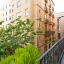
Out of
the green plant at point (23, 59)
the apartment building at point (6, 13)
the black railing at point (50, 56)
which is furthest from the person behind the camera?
the apartment building at point (6, 13)

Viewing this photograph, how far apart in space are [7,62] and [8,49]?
175 inches

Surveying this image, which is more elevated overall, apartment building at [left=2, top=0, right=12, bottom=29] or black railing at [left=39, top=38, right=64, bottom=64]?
apartment building at [left=2, top=0, right=12, bottom=29]

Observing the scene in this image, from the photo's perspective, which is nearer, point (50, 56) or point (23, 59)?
point (23, 59)

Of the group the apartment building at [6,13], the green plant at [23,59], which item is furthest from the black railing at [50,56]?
the apartment building at [6,13]

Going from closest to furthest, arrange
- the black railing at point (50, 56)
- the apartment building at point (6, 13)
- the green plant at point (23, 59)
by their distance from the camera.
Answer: the green plant at point (23, 59)
the black railing at point (50, 56)
the apartment building at point (6, 13)

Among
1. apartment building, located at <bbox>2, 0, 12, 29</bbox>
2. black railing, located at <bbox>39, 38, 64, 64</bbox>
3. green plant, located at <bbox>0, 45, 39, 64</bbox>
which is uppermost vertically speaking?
apartment building, located at <bbox>2, 0, 12, 29</bbox>

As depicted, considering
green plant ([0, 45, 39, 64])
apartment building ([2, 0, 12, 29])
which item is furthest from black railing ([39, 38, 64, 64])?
apartment building ([2, 0, 12, 29])

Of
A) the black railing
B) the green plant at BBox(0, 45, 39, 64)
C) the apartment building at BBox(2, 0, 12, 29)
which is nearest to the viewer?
the green plant at BBox(0, 45, 39, 64)

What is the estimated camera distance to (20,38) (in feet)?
20.3

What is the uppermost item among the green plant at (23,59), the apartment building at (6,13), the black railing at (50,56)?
the apartment building at (6,13)

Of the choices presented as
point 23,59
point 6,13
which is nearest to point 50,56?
point 23,59

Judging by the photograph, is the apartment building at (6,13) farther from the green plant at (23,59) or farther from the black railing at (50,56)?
the green plant at (23,59)

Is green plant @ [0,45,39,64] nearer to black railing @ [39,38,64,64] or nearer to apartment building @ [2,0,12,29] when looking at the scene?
black railing @ [39,38,64,64]

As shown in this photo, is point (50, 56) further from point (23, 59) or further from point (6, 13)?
point (6, 13)
